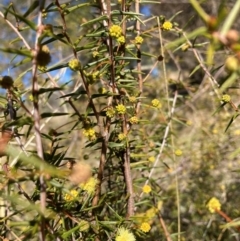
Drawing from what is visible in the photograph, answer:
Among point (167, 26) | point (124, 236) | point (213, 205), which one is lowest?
point (213, 205)

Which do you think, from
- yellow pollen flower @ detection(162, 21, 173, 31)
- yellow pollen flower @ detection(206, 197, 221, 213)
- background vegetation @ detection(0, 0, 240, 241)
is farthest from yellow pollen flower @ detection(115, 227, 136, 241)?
yellow pollen flower @ detection(162, 21, 173, 31)

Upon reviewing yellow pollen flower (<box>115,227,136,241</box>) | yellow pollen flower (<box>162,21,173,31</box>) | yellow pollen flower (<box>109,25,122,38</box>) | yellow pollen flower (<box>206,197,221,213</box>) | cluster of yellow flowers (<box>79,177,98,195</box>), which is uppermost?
yellow pollen flower (<box>109,25,122,38</box>)

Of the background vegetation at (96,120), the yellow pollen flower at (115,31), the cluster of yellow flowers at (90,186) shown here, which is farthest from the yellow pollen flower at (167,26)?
the cluster of yellow flowers at (90,186)

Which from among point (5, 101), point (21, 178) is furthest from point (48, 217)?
point (5, 101)

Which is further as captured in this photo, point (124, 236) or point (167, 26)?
point (167, 26)

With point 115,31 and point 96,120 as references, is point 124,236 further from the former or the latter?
point 115,31

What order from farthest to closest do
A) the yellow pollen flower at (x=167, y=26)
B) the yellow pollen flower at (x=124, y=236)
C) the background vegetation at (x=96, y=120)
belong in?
1. the yellow pollen flower at (x=167, y=26)
2. the yellow pollen flower at (x=124, y=236)
3. the background vegetation at (x=96, y=120)

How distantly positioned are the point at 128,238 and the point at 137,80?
406mm

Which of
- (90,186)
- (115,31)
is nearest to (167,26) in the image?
(115,31)

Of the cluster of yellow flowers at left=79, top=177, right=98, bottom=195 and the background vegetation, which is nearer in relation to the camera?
the background vegetation

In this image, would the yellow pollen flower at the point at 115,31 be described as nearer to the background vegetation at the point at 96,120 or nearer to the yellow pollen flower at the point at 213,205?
the background vegetation at the point at 96,120

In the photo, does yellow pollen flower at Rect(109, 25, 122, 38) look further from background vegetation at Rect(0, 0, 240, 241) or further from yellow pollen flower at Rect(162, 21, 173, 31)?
yellow pollen flower at Rect(162, 21, 173, 31)

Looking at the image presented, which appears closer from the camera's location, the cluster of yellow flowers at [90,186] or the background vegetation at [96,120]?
the background vegetation at [96,120]

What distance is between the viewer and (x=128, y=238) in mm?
700
